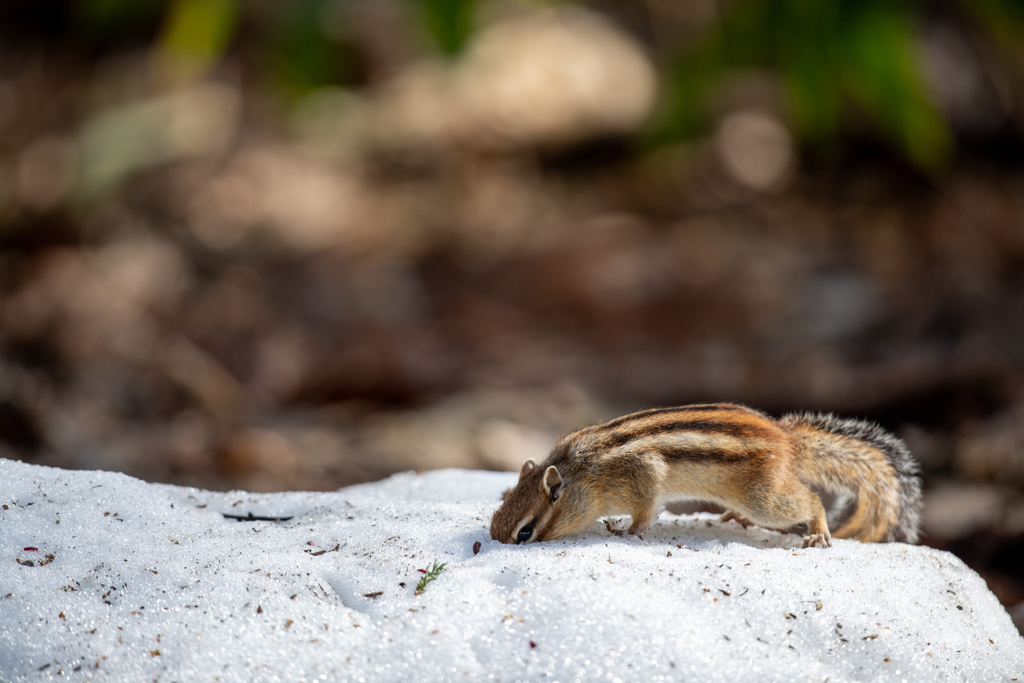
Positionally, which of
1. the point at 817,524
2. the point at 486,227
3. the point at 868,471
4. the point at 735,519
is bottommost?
the point at 735,519

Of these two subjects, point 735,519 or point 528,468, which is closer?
point 528,468

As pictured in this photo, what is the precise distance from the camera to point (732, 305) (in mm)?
8594

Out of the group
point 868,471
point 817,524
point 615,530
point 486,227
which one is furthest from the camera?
point 486,227

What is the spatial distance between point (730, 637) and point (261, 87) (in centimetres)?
1041

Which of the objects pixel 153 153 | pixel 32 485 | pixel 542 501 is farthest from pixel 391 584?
pixel 153 153

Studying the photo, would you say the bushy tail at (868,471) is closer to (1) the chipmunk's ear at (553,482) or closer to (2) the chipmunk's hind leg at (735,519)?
(2) the chipmunk's hind leg at (735,519)

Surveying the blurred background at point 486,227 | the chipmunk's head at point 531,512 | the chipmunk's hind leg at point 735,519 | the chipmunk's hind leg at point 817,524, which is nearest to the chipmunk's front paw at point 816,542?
the chipmunk's hind leg at point 817,524

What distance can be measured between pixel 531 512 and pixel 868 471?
1.22m

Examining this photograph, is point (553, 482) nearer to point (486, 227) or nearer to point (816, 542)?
point (816, 542)

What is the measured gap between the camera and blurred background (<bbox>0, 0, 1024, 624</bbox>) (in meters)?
5.97

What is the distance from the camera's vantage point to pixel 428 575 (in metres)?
2.15

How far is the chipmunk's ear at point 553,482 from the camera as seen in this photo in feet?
8.63

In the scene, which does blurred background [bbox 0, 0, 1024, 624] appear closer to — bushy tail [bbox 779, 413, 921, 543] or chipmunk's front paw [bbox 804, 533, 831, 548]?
bushy tail [bbox 779, 413, 921, 543]

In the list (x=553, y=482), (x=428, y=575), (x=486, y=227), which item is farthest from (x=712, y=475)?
(x=486, y=227)
